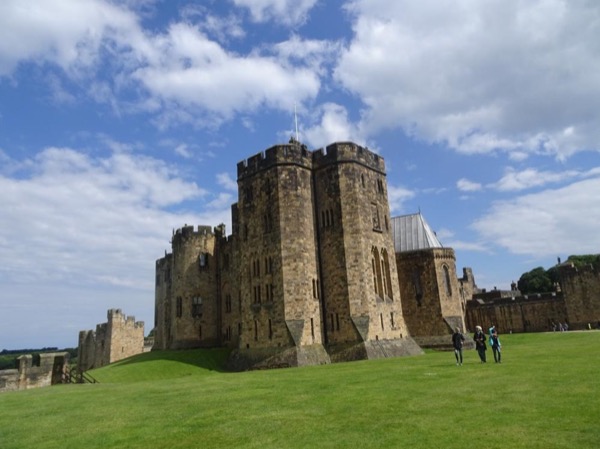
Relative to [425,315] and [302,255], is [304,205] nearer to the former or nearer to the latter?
[302,255]

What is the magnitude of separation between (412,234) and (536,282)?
5964cm

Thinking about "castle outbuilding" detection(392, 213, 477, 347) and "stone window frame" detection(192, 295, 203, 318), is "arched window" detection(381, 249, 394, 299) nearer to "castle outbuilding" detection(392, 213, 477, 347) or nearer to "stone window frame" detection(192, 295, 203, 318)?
"castle outbuilding" detection(392, 213, 477, 347)

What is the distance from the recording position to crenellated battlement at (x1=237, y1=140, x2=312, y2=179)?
3894 centimetres

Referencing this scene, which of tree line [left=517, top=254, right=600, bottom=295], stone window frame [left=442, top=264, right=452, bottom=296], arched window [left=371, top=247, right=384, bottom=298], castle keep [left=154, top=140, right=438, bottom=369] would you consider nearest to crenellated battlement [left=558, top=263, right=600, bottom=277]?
stone window frame [left=442, top=264, right=452, bottom=296]

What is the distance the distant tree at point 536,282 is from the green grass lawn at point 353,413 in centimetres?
7857

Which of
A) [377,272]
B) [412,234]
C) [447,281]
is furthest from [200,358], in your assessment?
[447,281]

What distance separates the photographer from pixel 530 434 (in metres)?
9.31

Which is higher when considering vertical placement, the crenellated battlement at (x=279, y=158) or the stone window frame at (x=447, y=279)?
the crenellated battlement at (x=279, y=158)

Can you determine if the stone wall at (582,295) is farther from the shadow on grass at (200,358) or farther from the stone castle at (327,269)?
the shadow on grass at (200,358)

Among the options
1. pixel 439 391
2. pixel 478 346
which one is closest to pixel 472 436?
pixel 439 391

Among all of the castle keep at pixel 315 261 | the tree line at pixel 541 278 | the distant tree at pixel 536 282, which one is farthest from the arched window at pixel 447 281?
the distant tree at pixel 536 282

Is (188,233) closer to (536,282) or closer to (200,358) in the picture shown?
(200,358)

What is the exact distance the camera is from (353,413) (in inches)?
492

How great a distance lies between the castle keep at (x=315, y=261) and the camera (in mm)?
35469
